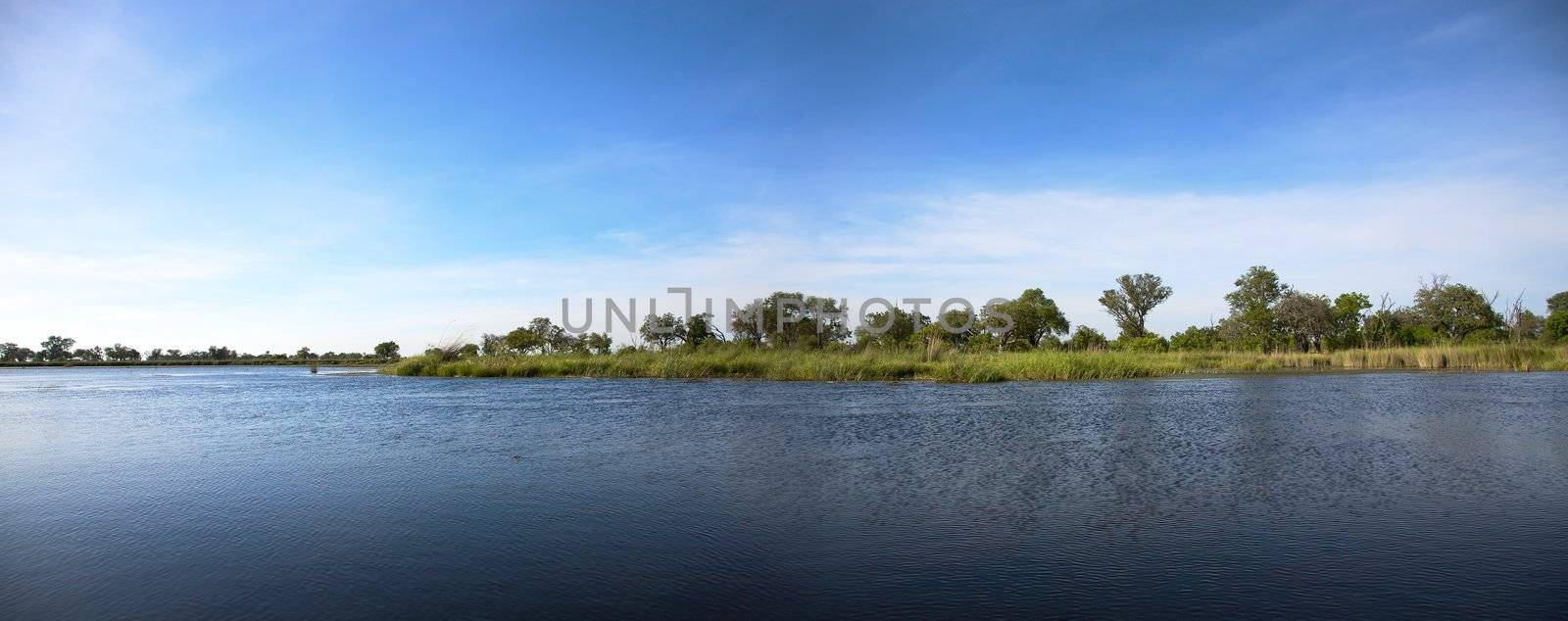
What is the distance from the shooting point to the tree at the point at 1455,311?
4653cm

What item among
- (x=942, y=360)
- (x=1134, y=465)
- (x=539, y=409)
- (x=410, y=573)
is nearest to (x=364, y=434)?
(x=539, y=409)

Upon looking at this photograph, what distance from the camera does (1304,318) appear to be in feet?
157

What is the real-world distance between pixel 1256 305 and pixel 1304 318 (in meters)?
7.61

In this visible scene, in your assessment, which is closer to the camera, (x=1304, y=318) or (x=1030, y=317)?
(x=1304, y=318)

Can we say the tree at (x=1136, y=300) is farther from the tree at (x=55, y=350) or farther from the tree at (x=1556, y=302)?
the tree at (x=55, y=350)

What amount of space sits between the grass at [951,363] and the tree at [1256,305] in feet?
61.0

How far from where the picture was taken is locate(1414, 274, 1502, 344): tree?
46531 millimetres

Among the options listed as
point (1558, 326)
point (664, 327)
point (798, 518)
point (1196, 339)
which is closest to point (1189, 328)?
point (1196, 339)

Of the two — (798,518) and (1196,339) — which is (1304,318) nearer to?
(1196,339)

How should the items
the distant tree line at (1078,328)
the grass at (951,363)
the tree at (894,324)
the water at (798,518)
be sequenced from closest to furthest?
the water at (798,518) → the grass at (951,363) → the distant tree line at (1078,328) → the tree at (894,324)

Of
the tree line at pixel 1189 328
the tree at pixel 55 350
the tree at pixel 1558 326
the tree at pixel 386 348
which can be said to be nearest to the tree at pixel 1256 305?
the tree line at pixel 1189 328

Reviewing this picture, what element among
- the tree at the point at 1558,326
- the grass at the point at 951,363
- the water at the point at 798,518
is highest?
the tree at the point at 1558,326

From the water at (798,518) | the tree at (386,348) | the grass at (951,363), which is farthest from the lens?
the tree at (386,348)

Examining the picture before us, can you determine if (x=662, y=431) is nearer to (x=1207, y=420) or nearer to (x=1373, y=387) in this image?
(x=1207, y=420)
